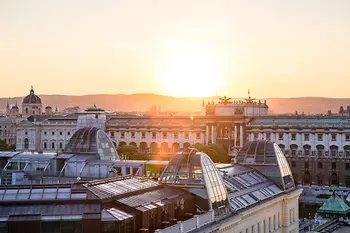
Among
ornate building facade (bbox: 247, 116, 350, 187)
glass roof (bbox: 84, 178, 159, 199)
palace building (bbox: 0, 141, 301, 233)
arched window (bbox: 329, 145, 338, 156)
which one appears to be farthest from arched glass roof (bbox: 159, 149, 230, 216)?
arched window (bbox: 329, 145, 338, 156)

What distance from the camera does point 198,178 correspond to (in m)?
47.0

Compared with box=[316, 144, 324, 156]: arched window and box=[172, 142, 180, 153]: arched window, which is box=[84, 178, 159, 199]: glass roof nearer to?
box=[316, 144, 324, 156]: arched window

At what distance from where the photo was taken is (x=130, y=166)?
3501 inches

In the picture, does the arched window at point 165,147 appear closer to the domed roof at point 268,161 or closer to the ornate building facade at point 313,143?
the ornate building facade at point 313,143

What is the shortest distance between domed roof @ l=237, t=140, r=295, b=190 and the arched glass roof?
17333 mm

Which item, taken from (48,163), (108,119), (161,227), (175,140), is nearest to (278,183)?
(161,227)

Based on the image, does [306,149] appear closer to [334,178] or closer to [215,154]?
[334,178]

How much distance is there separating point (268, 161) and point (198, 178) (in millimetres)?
20970

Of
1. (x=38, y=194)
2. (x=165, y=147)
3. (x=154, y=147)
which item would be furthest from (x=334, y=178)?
(x=38, y=194)

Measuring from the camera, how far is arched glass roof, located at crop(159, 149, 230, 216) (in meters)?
46.5

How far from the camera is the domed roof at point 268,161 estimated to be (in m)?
65.7

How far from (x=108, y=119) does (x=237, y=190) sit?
5270 inches

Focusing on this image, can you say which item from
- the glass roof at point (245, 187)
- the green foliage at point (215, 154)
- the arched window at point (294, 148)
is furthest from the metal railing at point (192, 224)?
the arched window at point (294, 148)

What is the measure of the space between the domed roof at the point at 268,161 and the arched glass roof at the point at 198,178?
682 inches
